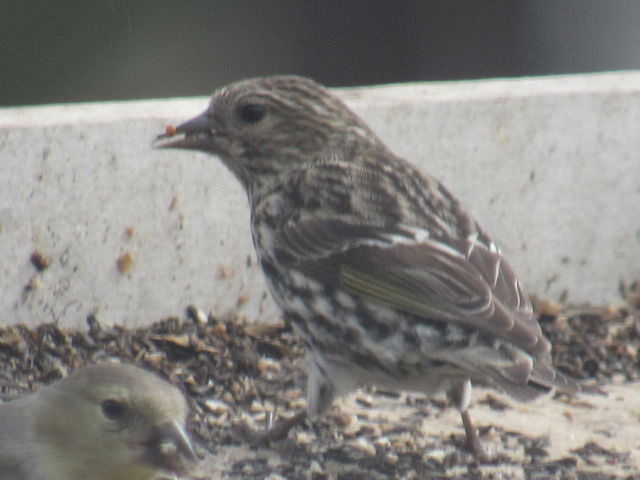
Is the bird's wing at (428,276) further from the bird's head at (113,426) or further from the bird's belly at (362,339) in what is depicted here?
the bird's head at (113,426)

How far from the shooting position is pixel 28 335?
6.66 m

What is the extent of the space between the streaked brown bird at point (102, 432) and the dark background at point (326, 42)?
6.85 metres

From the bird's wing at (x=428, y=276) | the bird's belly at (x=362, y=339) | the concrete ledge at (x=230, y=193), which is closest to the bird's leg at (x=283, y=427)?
the bird's belly at (x=362, y=339)

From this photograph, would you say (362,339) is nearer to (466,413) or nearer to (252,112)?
(466,413)

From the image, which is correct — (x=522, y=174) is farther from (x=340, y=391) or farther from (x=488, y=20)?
(x=488, y=20)

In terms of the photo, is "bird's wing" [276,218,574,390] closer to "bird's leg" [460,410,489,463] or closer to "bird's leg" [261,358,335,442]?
"bird's leg" [261,358,335,442]

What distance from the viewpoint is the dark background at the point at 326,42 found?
12.0 m

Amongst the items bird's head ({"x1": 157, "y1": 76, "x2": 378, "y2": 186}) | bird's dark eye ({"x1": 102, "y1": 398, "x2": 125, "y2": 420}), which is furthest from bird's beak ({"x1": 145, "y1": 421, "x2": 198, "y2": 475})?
bird's head ({"x1": 157, "y1": 76, "x2": 378, "y2": 186})

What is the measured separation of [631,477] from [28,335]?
2207 mm

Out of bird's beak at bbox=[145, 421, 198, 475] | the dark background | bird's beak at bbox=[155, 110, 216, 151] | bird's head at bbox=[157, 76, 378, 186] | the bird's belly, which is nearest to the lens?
bird's beak at bbox=[145, 421, 198, 475]

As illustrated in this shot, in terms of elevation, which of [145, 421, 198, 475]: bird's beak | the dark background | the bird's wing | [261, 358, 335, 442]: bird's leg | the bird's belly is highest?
[145, 421, 198, 475]: bird's beak

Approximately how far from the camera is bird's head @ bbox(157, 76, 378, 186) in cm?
686

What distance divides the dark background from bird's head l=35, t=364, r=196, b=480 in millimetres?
6872

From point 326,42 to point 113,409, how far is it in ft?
30.5
